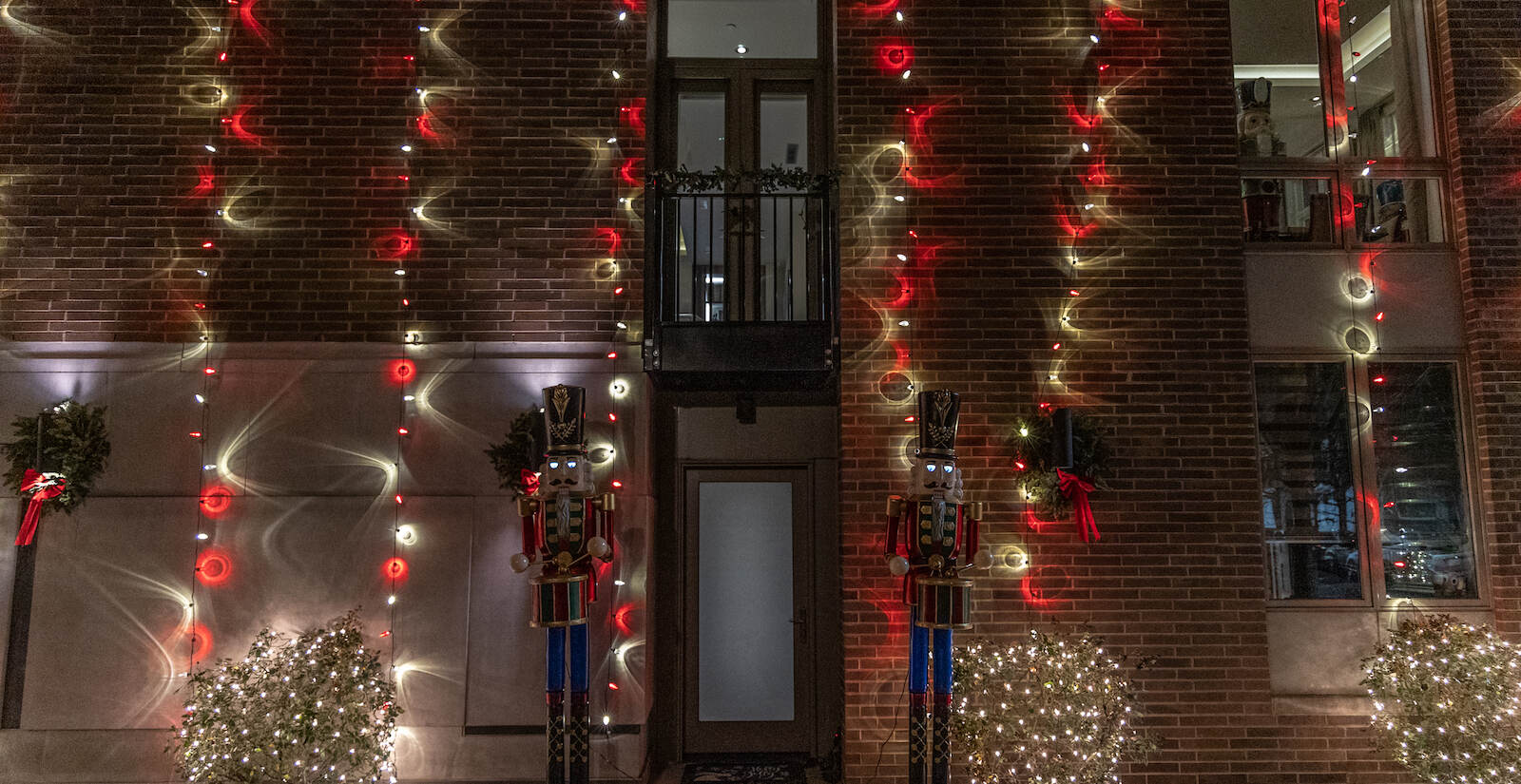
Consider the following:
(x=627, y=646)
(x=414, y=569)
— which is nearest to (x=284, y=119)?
(x=414, y=569)

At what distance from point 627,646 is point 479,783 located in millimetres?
1249

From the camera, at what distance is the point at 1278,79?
6.60m

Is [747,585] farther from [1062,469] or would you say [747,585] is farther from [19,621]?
[19,621]

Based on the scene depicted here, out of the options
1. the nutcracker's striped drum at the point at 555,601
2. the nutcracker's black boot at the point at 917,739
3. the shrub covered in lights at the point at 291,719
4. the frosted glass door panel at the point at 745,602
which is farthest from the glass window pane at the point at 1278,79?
the shrub covered in lights at the point at 291,719

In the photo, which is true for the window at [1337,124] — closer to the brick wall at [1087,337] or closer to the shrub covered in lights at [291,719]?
the brick wall at [1087,337]

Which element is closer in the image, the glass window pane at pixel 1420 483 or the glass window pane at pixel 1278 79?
the glass window pane at pixel 1420 483

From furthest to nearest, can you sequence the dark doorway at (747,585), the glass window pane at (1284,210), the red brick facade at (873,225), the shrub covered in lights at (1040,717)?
the dark doorway at (747,585)
the glass window pane at (1284,210)
the red brick facade at (873,225)
the shrub covered in lights at (1040,717)

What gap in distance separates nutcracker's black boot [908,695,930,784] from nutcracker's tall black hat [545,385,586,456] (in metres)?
2.41

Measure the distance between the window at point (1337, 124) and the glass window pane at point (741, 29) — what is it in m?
3.30

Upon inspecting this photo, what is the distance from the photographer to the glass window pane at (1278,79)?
21.3 feet

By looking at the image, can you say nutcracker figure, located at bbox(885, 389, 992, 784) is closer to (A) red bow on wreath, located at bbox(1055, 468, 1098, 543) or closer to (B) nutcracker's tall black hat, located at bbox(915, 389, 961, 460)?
(B) nutcracker's tall black hat, located at bbox(915, 389, 961, 460)

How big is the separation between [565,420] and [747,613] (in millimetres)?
2855

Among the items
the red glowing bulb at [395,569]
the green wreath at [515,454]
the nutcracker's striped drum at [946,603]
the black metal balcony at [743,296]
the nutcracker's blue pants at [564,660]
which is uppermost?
the black metal balcony at [743,296]

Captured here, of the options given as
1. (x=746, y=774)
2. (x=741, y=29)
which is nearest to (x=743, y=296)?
(x=741, y=29)
